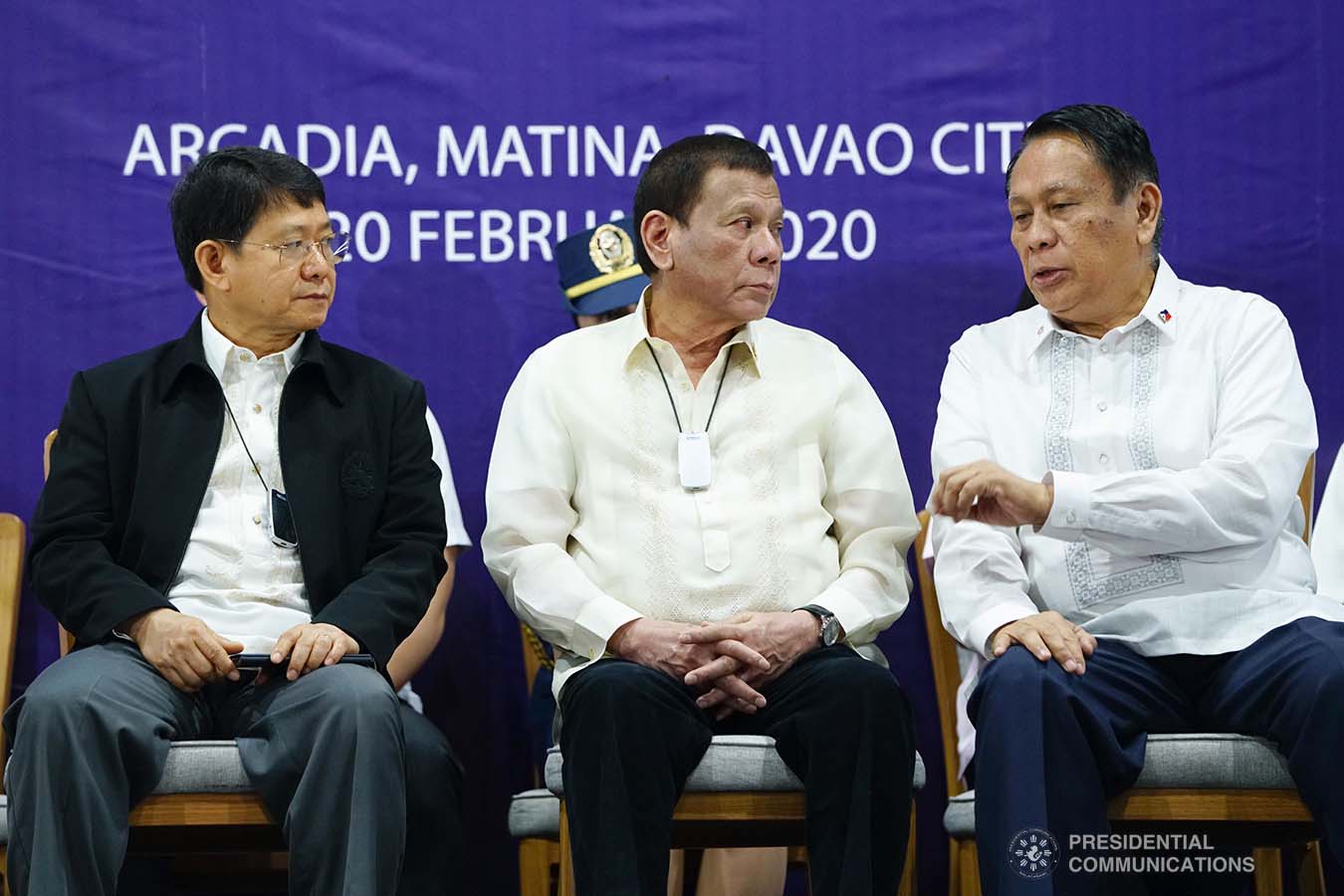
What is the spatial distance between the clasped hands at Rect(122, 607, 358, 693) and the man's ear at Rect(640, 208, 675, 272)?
0.93 m

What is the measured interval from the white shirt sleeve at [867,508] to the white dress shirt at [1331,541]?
2.93ft

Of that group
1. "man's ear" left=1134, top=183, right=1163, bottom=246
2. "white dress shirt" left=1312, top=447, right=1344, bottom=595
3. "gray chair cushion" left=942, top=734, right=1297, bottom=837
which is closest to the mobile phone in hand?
"gray chair cushion" left=942, top=734, right=1297, bottom=837

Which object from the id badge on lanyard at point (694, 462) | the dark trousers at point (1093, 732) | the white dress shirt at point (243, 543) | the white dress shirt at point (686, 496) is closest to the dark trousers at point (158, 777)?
the white dress shirt at point (243, 543)

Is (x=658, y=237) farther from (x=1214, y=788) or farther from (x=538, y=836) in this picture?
(x=1214, y=788)

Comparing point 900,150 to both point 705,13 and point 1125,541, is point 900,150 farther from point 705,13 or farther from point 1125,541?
point 1125,541

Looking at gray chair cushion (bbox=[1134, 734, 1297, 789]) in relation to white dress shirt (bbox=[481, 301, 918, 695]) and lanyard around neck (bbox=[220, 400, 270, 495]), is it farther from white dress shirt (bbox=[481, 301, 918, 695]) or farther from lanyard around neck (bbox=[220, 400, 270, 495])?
lanyard around neck (bbox=[220, 400, 270, 495])

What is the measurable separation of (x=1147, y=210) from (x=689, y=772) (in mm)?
1397

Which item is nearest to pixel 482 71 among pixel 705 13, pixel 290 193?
pixel 705 13

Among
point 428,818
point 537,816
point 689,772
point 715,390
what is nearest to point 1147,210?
point 715,390

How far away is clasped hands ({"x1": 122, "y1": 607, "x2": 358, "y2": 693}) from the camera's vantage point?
2.75m

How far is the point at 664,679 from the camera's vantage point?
269cm

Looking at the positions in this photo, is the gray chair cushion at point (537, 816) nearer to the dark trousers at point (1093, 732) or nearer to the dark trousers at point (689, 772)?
the dark trousers at point (689, 772)

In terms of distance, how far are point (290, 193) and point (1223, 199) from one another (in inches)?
81.6

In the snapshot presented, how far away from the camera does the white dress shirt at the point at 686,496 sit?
289cm
